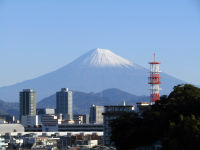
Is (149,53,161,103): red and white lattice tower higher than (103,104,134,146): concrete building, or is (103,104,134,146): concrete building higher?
(149,53,161,103): red and white lattice tower

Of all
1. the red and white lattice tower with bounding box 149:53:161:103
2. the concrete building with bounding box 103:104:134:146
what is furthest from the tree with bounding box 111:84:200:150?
the red and white lattice tower with bounding box 149:53:161:103

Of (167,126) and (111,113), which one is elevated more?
(111,113)

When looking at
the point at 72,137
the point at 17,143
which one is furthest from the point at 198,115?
the point at 72,137

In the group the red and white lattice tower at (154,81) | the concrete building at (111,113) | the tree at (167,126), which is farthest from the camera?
the red and white lattice tower at (154,81)

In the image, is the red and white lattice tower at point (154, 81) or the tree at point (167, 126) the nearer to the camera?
the tree at point (167, 126)

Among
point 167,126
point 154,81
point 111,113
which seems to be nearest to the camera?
point 167,126

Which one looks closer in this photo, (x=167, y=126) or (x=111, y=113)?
(x=167, y=126)

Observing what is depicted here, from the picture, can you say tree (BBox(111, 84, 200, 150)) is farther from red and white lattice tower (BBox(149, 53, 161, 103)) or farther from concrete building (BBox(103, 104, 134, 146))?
red and white lattice tower (BBox(149, 53, 161, 103))

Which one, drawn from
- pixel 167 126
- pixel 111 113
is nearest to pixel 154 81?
pixel 111 113

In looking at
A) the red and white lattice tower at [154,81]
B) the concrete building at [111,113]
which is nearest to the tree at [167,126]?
the concrete building at [111,113]

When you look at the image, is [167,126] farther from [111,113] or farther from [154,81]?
[154,81]

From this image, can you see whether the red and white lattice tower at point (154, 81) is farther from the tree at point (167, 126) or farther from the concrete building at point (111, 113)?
the tree at point (167, 126)

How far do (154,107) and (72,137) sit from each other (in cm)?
7336

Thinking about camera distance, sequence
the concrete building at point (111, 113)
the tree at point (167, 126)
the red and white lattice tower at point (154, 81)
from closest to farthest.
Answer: the tree at point (167, 126) → the concrete building at point (111, 113) → the red and white lattice tower at point (154, 81)
